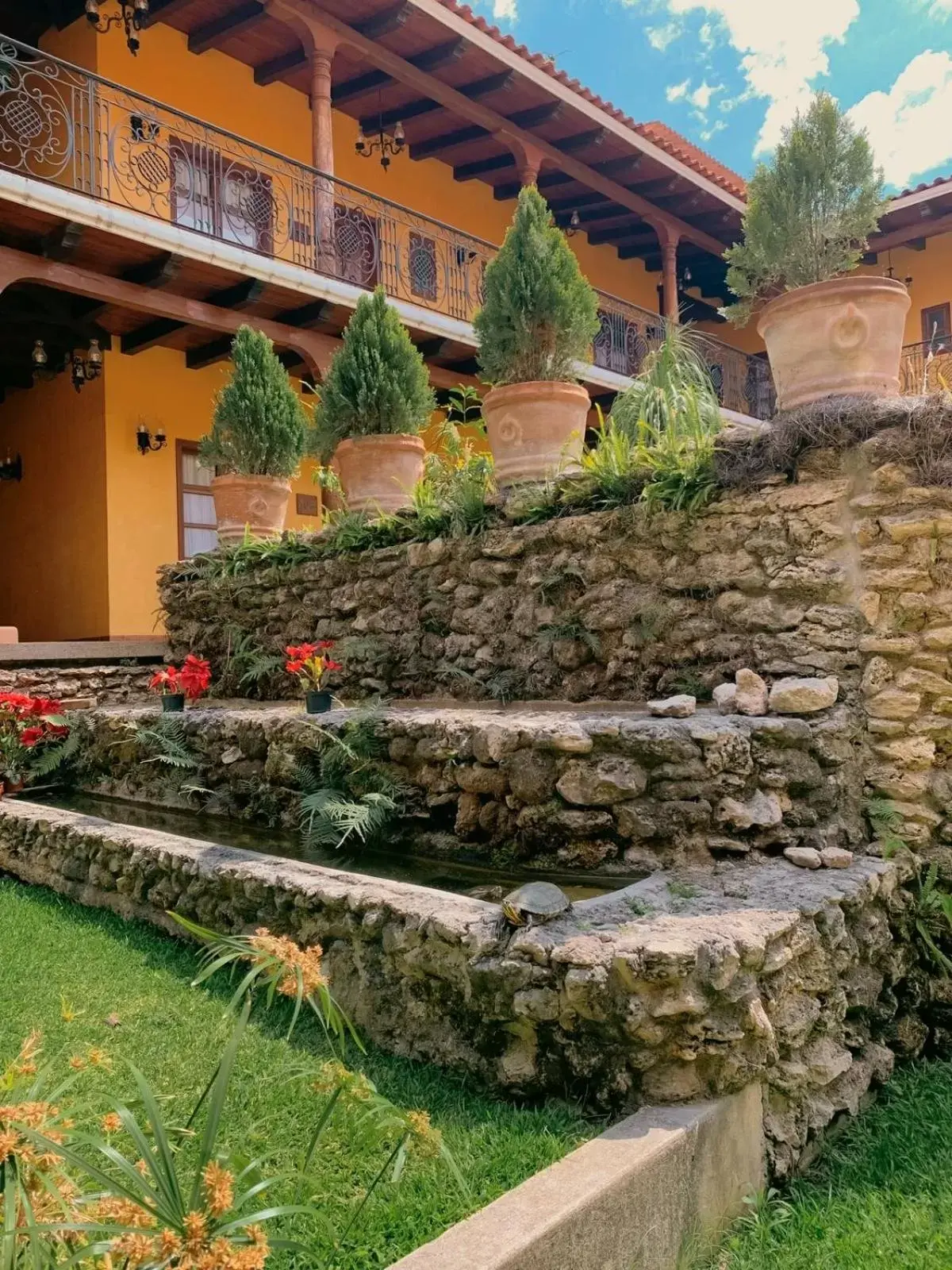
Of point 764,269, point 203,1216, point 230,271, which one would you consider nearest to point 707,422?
point 764,269

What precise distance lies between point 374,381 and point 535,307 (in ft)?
5.04

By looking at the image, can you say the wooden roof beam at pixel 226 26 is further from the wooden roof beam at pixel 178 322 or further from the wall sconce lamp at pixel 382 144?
the wooden roof beam at pixel 178 322

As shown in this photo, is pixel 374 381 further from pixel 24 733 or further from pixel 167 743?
pixel 24 733

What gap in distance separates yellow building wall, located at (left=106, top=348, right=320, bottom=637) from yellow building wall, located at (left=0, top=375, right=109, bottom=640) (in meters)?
0.11

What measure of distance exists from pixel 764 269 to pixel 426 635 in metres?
2.59

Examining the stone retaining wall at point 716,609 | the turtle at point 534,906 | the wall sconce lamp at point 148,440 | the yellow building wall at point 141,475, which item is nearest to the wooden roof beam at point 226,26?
the yellow building wall at point 141,475

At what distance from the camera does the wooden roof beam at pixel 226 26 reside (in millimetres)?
9020

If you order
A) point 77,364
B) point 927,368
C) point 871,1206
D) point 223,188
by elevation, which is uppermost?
point 223,188

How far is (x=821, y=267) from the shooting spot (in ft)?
13.4

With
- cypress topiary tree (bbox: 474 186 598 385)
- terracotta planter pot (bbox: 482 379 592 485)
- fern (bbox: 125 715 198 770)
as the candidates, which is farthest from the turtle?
cypress topiary tree (bbox: 474 186 598 385)

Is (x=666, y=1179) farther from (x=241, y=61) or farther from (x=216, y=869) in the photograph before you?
(x=241, y=61)

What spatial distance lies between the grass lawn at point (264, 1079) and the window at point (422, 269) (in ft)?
30.3

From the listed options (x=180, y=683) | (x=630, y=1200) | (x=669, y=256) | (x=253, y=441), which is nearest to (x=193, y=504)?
(x=253, y=441)

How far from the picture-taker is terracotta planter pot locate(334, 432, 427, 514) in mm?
6340
